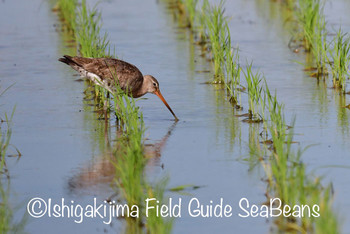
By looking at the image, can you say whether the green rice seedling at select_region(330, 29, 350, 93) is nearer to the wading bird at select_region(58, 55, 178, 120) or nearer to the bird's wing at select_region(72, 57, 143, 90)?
the wading bird at select_region(58, 55, 178, 120)

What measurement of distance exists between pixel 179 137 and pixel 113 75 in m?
1.09

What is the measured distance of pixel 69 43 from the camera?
47.8 ft

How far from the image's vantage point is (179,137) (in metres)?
8.73

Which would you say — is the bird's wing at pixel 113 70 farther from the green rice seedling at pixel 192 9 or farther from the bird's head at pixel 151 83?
the green rice seedling at pixel 192 9

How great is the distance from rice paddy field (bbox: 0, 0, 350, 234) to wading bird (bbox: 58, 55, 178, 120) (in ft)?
0.60

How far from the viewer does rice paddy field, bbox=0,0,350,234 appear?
6.21 m

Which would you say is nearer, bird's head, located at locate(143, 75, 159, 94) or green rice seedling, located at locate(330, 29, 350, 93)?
bird's head, located at locate(143, 75, 159, 94)

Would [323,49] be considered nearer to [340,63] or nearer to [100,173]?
[340,63]

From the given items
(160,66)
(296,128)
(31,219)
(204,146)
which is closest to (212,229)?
(31,219)

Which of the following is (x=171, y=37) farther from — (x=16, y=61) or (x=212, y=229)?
(x=212, y=229)

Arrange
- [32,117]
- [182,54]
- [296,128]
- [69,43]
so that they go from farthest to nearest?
[69,43], [182,54], [32,117], [296,128]

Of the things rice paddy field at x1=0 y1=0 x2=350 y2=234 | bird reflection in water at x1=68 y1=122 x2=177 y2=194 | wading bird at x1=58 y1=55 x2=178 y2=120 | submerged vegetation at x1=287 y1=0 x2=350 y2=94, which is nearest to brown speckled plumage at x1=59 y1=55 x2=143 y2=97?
wading bird at x1=58 y1=55 x2=178 y2=120

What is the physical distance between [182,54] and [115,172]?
20.4 feet

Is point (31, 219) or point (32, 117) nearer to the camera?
point (31, 219)
